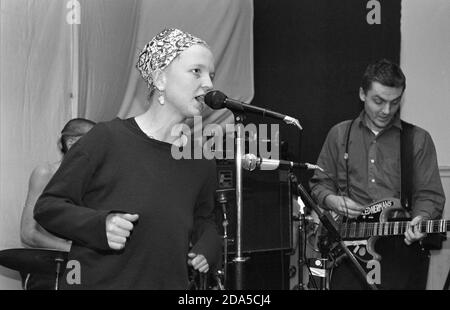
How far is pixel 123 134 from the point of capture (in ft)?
6.81

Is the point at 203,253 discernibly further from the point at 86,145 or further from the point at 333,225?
the point at 333,225

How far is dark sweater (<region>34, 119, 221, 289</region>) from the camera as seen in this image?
6.35ft

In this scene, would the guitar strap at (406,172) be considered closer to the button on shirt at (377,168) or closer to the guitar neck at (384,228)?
the button on shirt at (377,168)

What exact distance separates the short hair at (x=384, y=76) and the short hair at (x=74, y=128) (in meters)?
1.61

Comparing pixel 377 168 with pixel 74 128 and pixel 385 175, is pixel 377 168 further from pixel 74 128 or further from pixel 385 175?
pixel 74 128

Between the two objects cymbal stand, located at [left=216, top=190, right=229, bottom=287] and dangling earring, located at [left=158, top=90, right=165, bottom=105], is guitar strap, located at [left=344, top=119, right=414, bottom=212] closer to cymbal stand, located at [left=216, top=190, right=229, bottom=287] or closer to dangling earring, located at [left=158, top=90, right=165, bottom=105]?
cymbal stand, located at [left=216, top=190, right=229, bottom=287]

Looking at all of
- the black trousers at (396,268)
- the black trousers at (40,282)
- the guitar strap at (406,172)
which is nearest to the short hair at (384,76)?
the guitar strap at (406,172)

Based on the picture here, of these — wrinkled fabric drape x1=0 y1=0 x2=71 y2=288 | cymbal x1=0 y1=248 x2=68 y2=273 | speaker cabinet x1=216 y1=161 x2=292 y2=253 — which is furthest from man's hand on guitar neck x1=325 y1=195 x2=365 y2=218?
wrinkled fabric drape x1=0 y1=0 x2=71 y2=288

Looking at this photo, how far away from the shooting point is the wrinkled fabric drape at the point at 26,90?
3.57m

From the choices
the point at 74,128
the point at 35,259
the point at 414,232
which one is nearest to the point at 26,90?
the point at 74,128

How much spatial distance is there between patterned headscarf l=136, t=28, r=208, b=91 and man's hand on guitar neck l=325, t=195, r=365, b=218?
5.64 feet
